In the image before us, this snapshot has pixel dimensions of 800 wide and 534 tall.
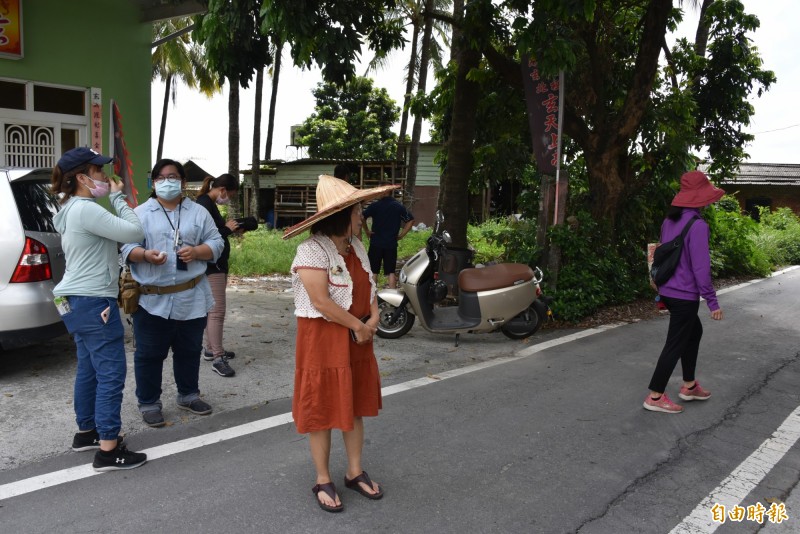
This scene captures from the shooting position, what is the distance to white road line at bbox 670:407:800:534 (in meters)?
3.47

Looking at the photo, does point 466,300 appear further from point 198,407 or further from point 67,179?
point 67,179

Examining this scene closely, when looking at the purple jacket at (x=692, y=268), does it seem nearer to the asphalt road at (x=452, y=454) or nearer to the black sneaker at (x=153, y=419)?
the asphalt road at (x=452, y=454)

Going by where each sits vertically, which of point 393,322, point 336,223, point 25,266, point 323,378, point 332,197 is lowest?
point 393,322

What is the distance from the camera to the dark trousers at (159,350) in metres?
4.56

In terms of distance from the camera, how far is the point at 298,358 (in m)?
3.48

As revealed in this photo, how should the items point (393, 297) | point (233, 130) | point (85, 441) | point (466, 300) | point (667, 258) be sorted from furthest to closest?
point (233, 130) → point (393, 297) → point (466, 300) → point (667, 258) → point (85, 441)

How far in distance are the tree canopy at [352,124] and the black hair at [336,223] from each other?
31.1 metres

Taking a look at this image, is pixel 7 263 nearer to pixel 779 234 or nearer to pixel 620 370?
pixel 620 370

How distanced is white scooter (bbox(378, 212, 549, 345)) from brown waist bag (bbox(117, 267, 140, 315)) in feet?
11.5

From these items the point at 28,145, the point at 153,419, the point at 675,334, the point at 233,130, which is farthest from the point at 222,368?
the point at 233,130

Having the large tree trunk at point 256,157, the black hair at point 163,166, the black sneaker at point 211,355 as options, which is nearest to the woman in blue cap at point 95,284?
the black hair at point 163,166

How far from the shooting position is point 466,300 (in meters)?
7.36

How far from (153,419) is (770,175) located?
31.2 m

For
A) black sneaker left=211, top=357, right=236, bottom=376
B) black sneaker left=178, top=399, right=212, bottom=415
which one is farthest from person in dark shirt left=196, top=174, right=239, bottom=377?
black sneaker left=178, top=399, right=212, bottom=415
